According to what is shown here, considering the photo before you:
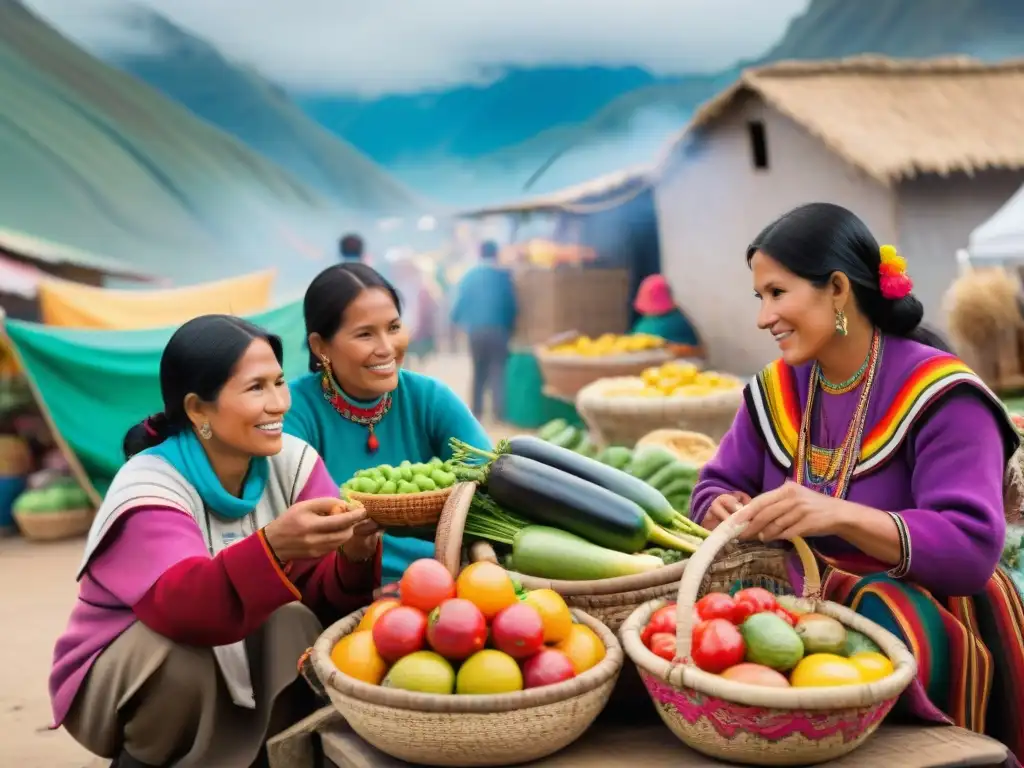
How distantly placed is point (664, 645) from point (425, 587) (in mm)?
458

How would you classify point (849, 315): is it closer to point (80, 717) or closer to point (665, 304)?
point (80, 717)

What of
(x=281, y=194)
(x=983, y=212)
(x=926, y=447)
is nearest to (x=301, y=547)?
(x=926, y=447)

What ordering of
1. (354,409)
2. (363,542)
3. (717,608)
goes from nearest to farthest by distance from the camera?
1. (717,608)
2. (363,542)
3. (354,409)

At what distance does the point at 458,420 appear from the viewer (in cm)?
315

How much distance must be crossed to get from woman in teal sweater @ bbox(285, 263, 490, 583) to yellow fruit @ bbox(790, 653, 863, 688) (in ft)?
4.89

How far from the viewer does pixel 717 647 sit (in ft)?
5.65

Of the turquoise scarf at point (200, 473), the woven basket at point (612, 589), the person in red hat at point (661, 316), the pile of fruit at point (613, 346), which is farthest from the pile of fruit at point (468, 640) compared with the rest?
the person in red hat at point (661, 316)

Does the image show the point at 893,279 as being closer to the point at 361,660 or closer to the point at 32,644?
the point at 361,660

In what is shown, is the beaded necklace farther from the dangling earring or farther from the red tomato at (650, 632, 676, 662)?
the red tomato at (650, 632, 676, 662)

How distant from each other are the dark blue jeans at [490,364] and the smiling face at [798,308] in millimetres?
7805

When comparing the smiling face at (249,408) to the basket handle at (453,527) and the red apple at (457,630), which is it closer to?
the basket handle at (453,527)

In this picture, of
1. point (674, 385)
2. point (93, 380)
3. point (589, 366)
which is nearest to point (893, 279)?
point (674, 385)

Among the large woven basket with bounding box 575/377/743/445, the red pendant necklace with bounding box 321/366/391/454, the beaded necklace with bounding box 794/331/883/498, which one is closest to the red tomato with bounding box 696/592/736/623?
the beaded necklace with bounding box 794/331/883/498

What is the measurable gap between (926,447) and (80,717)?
1958mm
